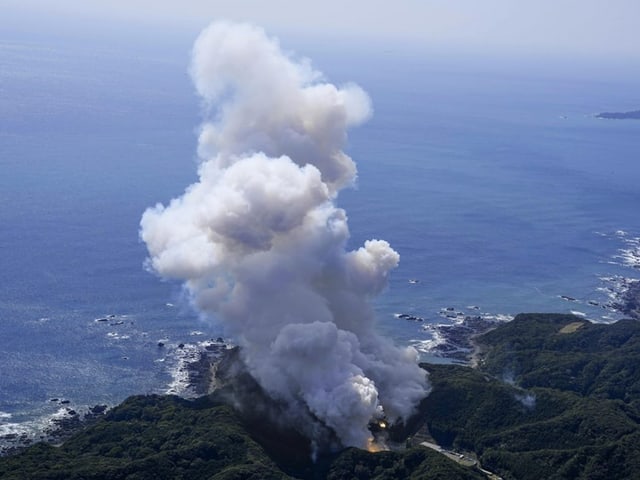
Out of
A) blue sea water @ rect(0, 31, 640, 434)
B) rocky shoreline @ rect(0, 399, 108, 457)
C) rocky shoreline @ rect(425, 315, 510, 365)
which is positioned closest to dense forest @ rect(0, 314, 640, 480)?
rocky shoreline @ rect(0, 399, 108, 457)

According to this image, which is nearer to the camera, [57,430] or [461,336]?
[57,430]

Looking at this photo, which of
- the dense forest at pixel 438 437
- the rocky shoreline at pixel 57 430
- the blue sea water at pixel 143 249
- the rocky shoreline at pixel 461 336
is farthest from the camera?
the rocky shoreline at pixel 461 336

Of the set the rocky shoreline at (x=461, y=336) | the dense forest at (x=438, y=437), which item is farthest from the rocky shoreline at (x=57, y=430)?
the rocky shoreline at (x=461, y=336)

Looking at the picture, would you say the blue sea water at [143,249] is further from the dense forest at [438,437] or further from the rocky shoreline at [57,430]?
the dense forest at [438,437]

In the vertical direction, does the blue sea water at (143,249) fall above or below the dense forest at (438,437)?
above

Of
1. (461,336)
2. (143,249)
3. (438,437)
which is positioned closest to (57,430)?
(438,437)

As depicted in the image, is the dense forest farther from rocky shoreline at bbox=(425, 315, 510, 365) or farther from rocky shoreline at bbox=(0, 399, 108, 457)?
rocky shoreline at bbox=(425, 315, 510, 365)

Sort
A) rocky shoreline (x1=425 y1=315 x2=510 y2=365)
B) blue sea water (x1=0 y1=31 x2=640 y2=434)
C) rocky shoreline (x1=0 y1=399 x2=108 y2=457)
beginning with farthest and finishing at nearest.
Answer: rocky shoreline (x1=425 y1=315 x2=510 y2=365)
blue sea water (x1=0 y1=31 x2=640 y2=434)
rocky shoreline (x1=0 y1=399 x2=108 y2=457)

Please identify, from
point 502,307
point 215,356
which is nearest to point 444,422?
point 215,356

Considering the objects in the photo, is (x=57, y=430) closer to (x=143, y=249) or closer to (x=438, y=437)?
(x=438, y=437)

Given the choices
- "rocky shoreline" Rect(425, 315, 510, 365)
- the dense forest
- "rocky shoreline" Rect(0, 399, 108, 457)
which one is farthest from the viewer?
"rocky shoreline" Rect(425, 315, 510, 365)

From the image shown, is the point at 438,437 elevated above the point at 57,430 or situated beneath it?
situated beneath
